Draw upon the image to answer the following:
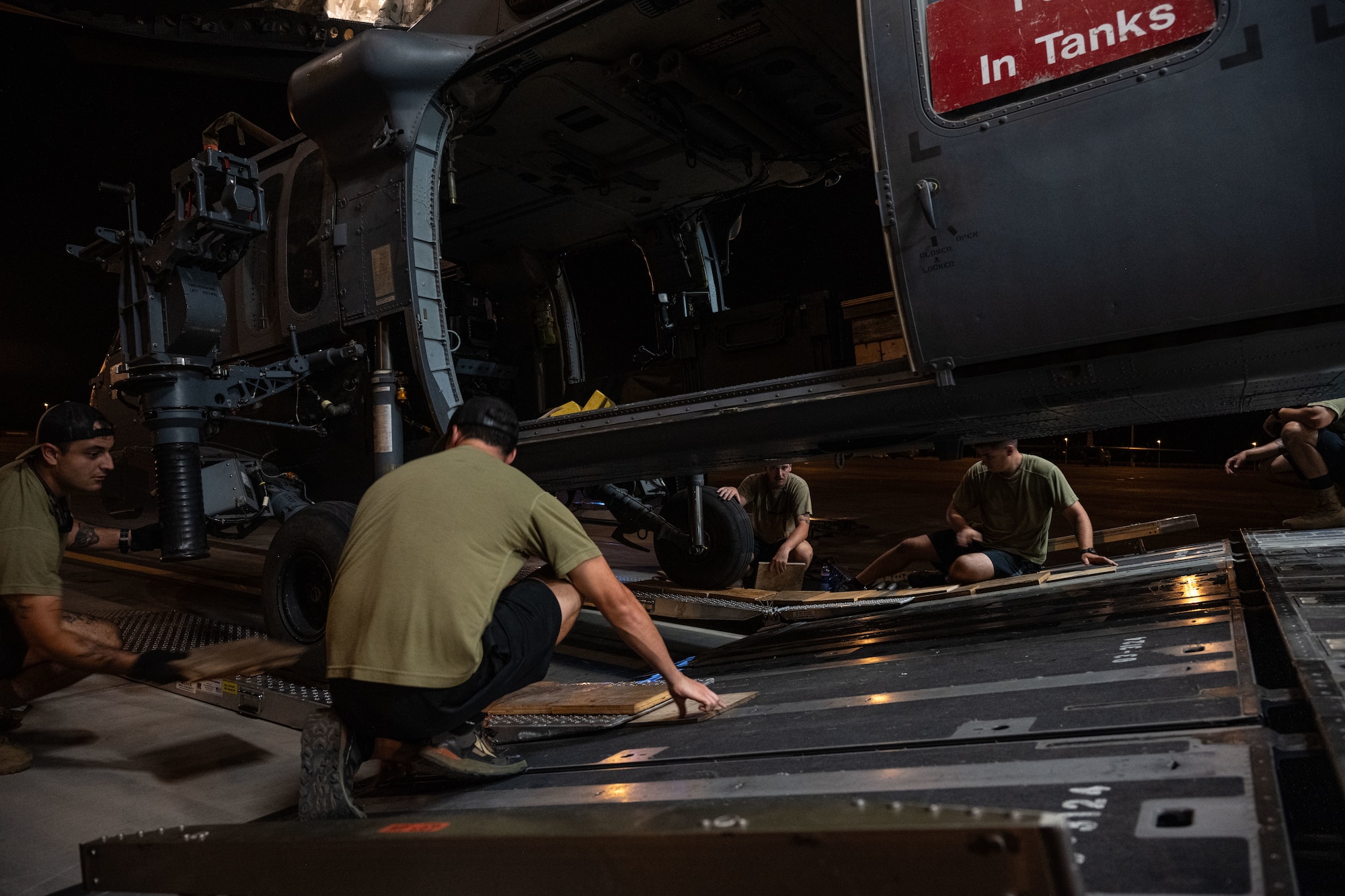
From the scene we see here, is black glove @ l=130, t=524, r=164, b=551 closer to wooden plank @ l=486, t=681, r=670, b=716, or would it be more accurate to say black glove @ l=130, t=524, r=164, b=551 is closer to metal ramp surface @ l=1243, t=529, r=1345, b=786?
wooden plank @ l=486, t=681, r=670, b=716

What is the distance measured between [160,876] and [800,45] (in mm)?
4578

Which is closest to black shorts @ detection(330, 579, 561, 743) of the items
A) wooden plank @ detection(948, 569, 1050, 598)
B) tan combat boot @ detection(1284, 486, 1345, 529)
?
wooden plank @ detection(948, 569, 1050, 598)

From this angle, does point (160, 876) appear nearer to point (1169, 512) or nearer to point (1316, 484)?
point (1316, 484)

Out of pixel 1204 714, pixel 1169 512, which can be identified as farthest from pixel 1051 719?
pixel 1169 512

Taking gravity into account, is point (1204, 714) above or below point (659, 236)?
below

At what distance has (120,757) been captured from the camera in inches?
133

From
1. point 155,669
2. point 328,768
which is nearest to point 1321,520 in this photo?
point 328,768

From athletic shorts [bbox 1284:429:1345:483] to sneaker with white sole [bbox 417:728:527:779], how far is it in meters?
5.83

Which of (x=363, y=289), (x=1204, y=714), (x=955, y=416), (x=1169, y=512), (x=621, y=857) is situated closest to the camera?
(x=621, y=857)

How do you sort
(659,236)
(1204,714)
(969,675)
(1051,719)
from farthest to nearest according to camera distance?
(659,236) < (969,675) < (1051,719) < (1204,714)

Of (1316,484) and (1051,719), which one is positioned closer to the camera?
(1051,719)

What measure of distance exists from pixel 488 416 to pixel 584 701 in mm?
1069

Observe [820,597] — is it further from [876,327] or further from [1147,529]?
[1147,529]

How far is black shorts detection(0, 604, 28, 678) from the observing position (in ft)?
10.7
